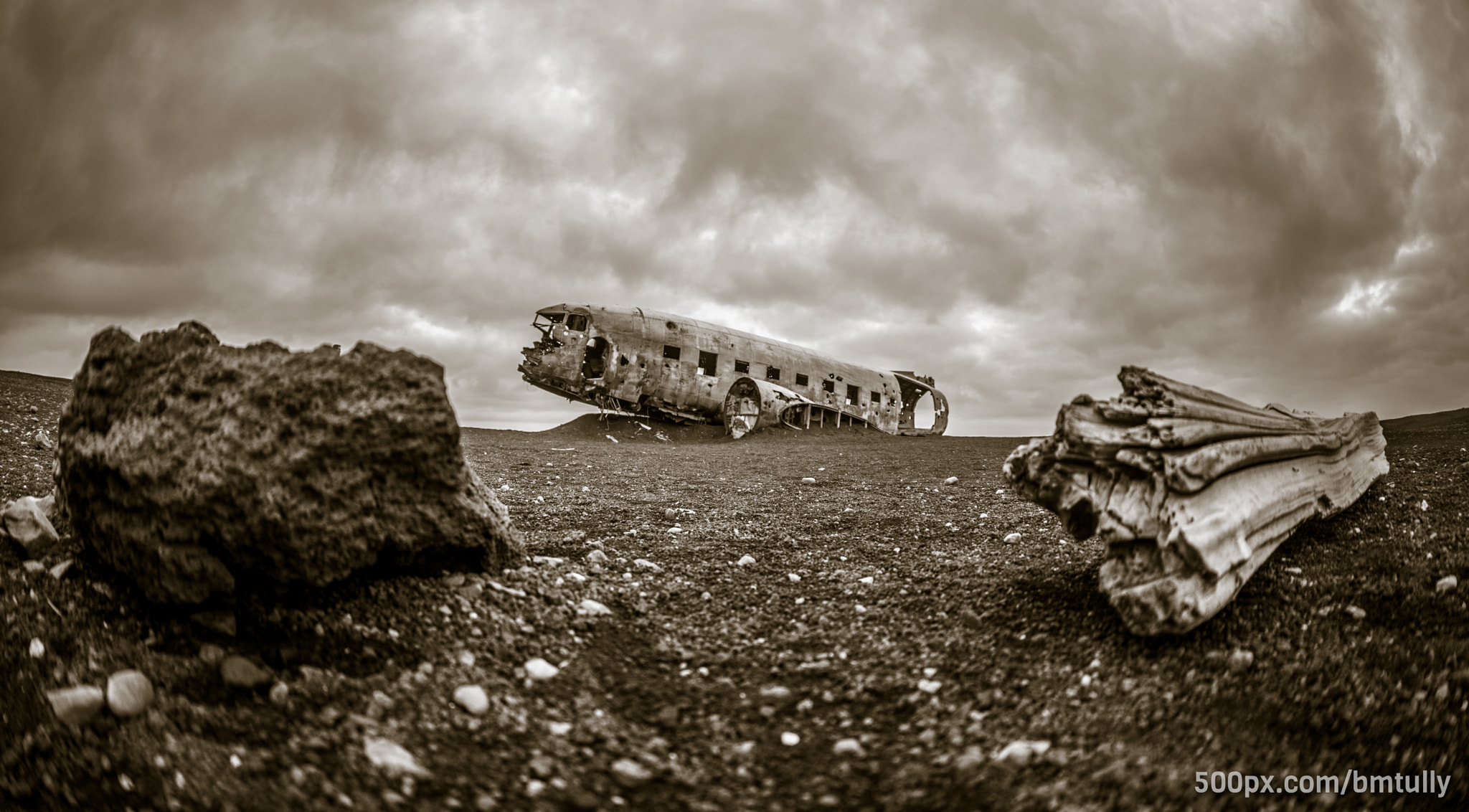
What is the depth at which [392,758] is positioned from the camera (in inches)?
92.0

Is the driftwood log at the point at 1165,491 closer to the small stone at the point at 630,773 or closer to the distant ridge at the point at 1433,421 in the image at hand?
the small stone at the point at 630,773

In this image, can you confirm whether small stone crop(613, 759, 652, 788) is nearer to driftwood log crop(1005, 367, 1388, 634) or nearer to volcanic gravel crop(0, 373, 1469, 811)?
volcanic gravel crop(0, 373, 1469, 811)

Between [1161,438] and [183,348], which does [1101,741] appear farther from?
[183,348]

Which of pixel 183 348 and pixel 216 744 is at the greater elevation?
pixel 183 348

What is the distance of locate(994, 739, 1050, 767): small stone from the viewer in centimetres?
242

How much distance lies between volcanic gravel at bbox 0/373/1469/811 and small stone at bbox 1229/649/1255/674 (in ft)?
0.08

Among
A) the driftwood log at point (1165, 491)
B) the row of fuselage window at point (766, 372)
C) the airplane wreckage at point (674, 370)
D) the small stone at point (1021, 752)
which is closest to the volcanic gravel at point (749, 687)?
the small stone at point (1021, 752)

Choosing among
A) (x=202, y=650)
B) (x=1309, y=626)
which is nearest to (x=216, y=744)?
(x=202, y=650)

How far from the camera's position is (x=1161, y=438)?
129 inches

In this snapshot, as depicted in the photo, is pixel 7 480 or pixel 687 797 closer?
pixel 687 797

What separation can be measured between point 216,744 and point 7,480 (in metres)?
4.86

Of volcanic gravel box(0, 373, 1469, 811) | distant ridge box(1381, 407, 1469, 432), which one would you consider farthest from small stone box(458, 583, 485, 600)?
distant ridge box(1381, 407, 1469, 432)

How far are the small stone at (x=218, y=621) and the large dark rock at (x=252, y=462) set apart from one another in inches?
3.3

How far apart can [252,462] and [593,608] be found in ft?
5.46
